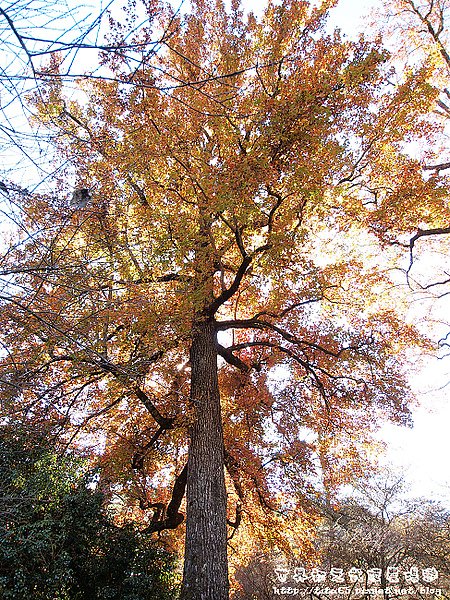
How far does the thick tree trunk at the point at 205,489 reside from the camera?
4578mm

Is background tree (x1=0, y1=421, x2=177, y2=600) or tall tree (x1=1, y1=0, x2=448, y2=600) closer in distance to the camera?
background tree (x1=0, y1=421, x2=177, y2=600)

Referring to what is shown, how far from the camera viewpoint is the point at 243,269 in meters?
6.07

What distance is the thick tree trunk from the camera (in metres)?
4.58

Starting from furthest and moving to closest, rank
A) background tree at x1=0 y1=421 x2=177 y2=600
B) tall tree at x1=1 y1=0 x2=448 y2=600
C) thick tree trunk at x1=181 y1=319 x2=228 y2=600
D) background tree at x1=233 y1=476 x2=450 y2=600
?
background tree at x1=233 y1=476 x2=450 y2=600 < tall tree at x1=1 y1=0 x2=448 y2=600 < thick tree trunk at x1=181 y1=319 x2=228 y2=600 < background tree at x1=0 y1=421 x2=177 y2=600

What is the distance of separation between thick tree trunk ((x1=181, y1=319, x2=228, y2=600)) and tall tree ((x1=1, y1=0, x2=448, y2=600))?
22 millimetres

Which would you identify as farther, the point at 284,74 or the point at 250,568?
the point at 250,568

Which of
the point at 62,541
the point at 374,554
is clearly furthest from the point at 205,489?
the point at 374,554

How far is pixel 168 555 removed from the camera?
5426 mm

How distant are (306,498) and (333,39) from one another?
24.4 ft

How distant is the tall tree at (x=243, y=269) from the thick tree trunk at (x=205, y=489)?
22 mm

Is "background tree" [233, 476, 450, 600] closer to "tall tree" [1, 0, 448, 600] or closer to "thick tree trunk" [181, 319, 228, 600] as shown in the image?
"tall tree" [1, 0, 448, 600]

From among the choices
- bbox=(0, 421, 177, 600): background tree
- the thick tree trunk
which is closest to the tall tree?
the thick tree trunk

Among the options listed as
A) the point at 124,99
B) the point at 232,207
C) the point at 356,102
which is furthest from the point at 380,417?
the point at 124,99

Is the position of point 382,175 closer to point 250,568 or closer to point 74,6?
point 74,6
